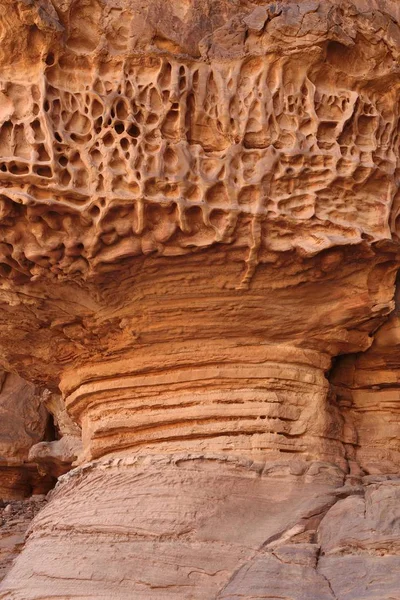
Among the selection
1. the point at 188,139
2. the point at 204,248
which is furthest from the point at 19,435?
the point at 188,139

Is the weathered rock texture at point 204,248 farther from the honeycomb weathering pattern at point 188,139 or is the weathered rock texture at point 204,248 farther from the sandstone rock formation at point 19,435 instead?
the sandstone rock formation at point 19,435

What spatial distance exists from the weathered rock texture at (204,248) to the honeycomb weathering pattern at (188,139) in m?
0.01

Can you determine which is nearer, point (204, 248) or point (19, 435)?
point (204, 248)

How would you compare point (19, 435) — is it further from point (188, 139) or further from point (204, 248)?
point (188, 139)

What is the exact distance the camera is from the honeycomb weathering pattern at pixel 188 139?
5.96m

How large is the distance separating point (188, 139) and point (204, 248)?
2.22 ft

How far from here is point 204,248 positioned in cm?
605

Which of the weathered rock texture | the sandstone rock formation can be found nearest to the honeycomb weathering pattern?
the weathered rock texture

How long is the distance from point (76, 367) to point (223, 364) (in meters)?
1.25

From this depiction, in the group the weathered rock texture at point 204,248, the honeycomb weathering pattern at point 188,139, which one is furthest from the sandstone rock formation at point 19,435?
the honeycomb weathering pattern at point 188,139

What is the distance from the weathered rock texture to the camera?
19.2 ft

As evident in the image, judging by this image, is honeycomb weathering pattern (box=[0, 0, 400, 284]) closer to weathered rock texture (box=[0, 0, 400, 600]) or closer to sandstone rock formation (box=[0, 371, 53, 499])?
weathered rock texture (box=[0, 0, 400, 600])

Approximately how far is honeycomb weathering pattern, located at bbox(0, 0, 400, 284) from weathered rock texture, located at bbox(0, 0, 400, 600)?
0.04 feet

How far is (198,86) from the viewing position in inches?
241
